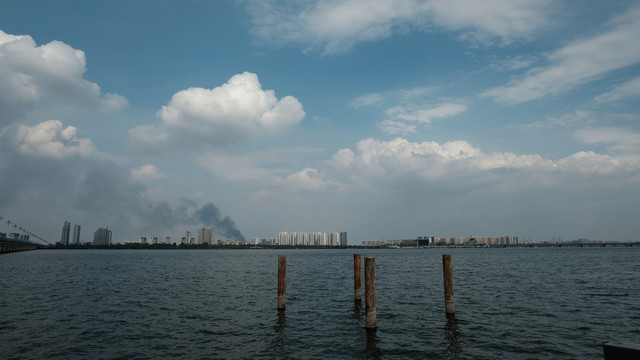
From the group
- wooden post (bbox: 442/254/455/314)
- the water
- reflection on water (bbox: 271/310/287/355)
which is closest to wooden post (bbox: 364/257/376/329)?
the water

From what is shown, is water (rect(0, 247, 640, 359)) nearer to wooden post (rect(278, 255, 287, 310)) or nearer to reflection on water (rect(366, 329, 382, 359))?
reflection on water (rect(366, 329, 382, 359))

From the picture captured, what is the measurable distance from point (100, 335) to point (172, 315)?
564 cm

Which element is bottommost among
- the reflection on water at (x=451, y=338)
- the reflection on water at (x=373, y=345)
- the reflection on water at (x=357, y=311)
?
the reflection on water at (x=357, y=311)

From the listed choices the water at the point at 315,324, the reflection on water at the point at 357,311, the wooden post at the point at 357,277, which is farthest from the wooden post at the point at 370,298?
the wooden post at the point at 357,277

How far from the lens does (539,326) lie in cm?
2139

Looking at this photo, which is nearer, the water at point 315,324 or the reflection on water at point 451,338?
the reflection on water at point 451,338

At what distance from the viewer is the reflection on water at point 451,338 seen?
1723 cm

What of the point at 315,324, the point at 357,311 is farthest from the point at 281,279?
the point at 357,311

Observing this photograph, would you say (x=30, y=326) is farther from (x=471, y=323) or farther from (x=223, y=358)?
(x=471, y=323)

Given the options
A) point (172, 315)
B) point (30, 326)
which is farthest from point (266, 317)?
point (30, 326)

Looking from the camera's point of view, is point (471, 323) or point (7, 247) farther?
point (7, 247)

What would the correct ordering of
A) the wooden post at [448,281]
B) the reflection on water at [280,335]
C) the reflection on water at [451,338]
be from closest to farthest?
the reflection on water at [451,338] < the reflection on water at [280,335] < the wooden post at [448,281]

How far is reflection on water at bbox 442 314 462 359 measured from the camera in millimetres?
17234

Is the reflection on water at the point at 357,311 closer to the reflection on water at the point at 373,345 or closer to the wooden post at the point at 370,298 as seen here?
the wooden post at the point at 370,298
